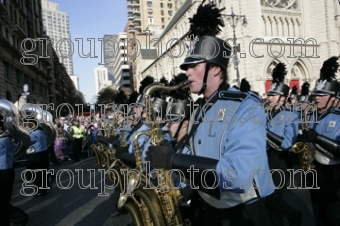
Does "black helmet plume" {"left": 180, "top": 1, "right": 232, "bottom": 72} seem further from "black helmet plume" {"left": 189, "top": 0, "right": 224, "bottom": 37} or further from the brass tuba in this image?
the brass tuba

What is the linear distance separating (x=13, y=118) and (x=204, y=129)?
3.92 meters

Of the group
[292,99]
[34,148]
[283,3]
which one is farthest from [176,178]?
[283,3]

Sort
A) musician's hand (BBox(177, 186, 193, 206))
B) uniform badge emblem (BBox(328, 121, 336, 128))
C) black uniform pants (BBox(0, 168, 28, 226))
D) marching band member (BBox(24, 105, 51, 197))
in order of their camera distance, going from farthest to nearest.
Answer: marching band member (BBox(24, 105, 51, 197)) → black uniform pants (BBox(0, 168, 28, 226)) → uniform badge emblem (BBox(328, 121, 336, 128)) → musician's hand (BBox(177, 186, 193, 206))

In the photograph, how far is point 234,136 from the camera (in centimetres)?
187

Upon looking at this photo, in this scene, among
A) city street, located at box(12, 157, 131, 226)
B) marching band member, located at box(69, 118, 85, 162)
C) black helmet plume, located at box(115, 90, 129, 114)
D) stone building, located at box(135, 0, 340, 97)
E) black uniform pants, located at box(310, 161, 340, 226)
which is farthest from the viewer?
stone building, located at box(135, 0, 340, 97)

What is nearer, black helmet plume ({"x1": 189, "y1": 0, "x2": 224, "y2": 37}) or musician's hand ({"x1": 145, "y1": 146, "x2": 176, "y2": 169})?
musician's hand ({"x1": 145, "y1": 146, "x2": 176, "y2": 169})

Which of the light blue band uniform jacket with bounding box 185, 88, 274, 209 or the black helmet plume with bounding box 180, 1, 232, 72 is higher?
the black helmet plume with bounding box 180, 1, 232, 72

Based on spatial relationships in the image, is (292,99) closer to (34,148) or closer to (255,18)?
(34,148)

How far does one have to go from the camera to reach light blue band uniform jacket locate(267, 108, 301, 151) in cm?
448

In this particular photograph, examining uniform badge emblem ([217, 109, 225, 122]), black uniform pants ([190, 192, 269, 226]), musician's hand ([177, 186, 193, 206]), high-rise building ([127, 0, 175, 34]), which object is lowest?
black uniform pants ([190, 192, 269, 226])

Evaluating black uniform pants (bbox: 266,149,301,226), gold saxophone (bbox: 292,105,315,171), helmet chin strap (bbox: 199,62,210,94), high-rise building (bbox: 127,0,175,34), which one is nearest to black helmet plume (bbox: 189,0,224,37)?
helmet chin strap (bbox: 199,62,210,94)

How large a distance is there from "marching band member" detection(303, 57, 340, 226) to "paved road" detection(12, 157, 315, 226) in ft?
3.75

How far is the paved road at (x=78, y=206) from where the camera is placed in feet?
18.8

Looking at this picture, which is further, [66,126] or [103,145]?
[66,126]
